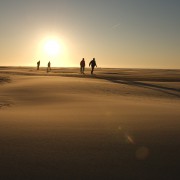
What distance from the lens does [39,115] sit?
6961 mm

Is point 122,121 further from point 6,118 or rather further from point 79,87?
point 79,87

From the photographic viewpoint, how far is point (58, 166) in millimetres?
3504

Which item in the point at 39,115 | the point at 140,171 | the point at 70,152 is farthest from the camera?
the point at 39,115

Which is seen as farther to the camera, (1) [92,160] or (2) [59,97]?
(2) [59,97]

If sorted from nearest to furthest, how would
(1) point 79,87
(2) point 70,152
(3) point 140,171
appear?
1. (3) point 140,171
2. (2) point 70,152
3. (1) point 79,87

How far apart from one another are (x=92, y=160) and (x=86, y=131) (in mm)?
1515

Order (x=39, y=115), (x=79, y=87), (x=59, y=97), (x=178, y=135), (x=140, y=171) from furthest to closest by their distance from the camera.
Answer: (x=79, y=87) < (x=59, y=97) < (x=39, y=115) < (x=178, y=135) < (x=140, y=171)

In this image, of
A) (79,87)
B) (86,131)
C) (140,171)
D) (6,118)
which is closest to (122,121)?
(86,131)

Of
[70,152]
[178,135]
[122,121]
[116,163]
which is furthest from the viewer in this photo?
[122,121]

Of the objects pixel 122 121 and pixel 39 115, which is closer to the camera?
pixel 122 121

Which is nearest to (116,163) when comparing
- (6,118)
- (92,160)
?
(92,160)

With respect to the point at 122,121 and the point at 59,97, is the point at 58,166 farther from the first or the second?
the point at 59,97

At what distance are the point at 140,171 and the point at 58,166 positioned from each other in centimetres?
90

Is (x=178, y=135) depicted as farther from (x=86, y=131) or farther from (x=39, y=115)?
(x=39, y=115)
